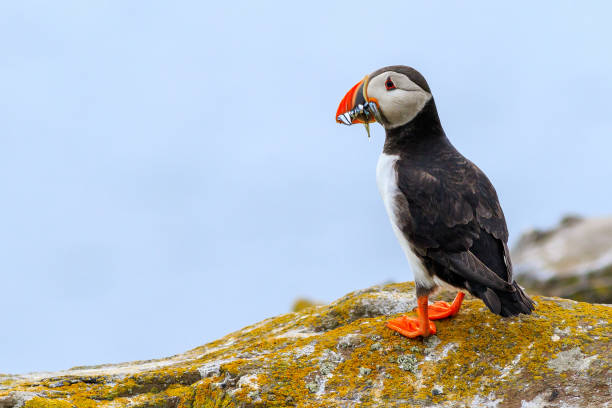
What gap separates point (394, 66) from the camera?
7164mm

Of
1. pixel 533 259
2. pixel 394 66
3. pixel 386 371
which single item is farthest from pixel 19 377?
pixel 533 259

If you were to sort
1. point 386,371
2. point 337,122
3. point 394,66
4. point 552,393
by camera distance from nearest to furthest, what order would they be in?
point 552,393 < point 386,371 < point 394,66 < point 337,122

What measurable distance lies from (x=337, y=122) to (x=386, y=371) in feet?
10.5

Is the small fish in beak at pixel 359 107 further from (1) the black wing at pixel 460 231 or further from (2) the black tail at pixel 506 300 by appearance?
(2) the black tail at pixel 506 300

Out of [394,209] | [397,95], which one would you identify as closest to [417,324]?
[394,209]

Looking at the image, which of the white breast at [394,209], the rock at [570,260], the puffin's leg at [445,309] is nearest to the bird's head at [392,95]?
the white breast at [394,209]

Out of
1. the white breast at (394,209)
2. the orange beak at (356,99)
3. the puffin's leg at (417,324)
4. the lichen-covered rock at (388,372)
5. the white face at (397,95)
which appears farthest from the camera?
the orange beak at (356,99)

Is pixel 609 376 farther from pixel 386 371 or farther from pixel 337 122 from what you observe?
pixel 337 122

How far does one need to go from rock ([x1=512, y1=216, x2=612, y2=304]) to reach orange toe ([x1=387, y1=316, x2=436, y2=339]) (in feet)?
30.9

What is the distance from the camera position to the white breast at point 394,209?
22.0 feet

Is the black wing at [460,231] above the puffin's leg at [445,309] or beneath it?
above

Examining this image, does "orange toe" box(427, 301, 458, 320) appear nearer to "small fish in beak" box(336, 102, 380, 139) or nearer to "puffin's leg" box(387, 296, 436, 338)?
"puffin's leg" box(387, 296, 436, 338)

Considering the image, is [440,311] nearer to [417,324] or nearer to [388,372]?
[417,324]

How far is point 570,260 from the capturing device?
18.3 meters
